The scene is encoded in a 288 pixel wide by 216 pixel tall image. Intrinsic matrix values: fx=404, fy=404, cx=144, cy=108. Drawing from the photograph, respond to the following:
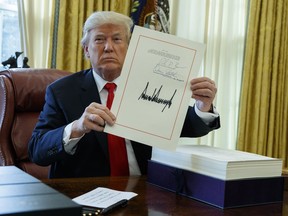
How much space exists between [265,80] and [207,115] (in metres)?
2.41

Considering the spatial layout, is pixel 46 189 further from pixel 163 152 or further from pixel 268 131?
pixel 268 131

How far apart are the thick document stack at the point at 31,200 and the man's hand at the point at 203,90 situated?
0.68 meters

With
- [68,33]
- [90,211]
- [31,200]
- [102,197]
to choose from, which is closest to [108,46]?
[102,197]

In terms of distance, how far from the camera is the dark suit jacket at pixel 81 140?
1490mm

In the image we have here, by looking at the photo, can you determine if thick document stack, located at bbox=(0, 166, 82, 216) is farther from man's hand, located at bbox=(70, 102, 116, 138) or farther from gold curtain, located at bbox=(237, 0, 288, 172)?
gold curtain, located at bbox=(237, 0, 288, 172)

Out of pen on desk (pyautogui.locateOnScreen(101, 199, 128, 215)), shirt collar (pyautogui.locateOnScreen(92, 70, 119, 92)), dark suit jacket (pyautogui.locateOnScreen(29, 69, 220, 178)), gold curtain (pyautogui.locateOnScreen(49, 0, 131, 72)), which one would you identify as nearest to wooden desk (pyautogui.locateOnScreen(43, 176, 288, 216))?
pen on desk (pyautogui.locateOnScreen(101, 199, 128, 215))

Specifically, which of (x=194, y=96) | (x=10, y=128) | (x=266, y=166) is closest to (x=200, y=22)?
(x=10, y=128)

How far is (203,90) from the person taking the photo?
1254 millimetres

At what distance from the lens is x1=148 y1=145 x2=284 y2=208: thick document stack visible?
101 cm

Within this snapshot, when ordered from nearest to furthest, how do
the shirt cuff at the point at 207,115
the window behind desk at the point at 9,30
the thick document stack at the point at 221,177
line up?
the thick document stack at the point at 221,177
the shirt cuff at the point at 207,115
the window behind desk at the point at 9,30

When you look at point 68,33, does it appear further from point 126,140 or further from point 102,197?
point 102,197

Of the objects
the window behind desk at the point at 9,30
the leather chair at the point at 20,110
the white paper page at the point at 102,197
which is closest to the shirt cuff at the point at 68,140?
the white paper page at the point at 102,197

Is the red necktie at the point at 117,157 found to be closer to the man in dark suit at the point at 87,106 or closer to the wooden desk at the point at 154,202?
the man in dark suit at the point at 87,106

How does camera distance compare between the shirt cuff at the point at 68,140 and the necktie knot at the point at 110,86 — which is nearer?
the shirt cuff at the point at 68,140
